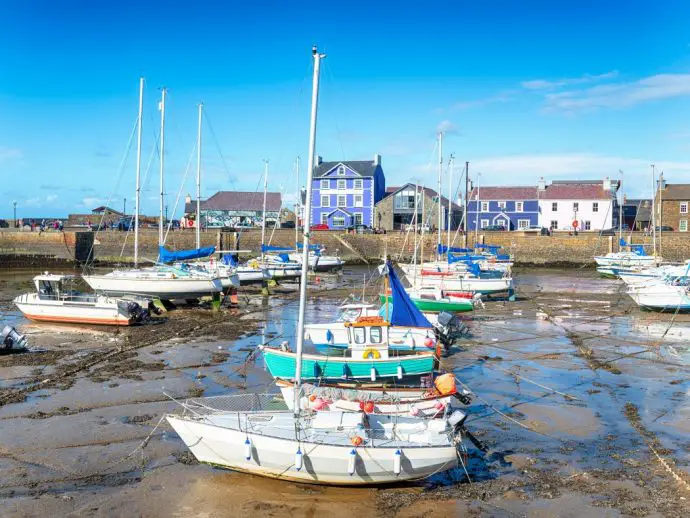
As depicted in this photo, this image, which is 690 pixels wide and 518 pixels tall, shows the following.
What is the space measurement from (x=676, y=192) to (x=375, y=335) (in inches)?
2879

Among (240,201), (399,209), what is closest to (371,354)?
(399,209)

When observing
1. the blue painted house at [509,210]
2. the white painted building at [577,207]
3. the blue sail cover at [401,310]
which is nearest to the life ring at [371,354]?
the blue sail cover at [401,310]

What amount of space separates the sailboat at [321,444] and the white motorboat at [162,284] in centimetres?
2305

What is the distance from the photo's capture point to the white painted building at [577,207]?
77.6m

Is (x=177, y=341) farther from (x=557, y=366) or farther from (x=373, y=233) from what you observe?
(x=373, y=233)

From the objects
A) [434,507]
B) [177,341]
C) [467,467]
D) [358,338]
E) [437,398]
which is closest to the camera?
[434,507]

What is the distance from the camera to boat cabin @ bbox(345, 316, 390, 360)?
62.5 feet

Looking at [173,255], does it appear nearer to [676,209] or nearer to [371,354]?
[371,354]

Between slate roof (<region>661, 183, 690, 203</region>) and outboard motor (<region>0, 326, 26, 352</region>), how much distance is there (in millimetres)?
74452

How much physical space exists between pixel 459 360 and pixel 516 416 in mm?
6353

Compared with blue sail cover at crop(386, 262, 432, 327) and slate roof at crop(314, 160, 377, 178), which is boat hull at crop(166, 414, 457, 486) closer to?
blue sail cover at crop(386, 262, 432, 327)

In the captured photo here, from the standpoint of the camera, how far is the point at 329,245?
6825cm

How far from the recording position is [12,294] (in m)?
41.3

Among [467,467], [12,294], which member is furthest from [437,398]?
[12,294]
